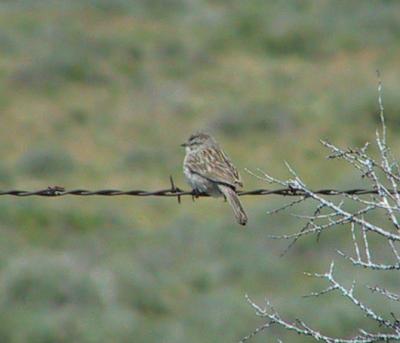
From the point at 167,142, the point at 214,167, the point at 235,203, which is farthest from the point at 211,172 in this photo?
the point at 167,142

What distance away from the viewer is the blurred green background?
17562mm

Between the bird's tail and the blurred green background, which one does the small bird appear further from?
the blurred green background

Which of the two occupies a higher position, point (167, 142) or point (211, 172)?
point (167, 142)

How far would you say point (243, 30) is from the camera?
128ft

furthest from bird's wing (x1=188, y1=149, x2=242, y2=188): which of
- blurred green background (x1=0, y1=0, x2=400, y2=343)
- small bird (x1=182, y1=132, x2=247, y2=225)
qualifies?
blurred green background (x1=0, y1=0, x2=400, y2=343)

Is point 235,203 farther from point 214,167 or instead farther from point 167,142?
point 167,142

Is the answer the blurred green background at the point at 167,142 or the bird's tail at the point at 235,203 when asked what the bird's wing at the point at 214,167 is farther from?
the blurred green background at the point at 167,142

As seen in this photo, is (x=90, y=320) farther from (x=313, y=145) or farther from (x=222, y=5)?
(x=222, y=5)

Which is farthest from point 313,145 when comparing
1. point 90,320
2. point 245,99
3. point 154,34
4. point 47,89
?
point 90,320

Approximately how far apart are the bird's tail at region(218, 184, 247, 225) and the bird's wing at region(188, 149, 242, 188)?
0.18 ft

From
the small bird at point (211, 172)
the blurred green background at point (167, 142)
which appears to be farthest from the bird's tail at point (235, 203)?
the blurred green background at point (167, 142)

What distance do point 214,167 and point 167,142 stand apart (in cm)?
1792

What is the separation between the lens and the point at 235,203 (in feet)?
34.3

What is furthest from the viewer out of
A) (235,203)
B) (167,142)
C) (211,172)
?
(167,142)
